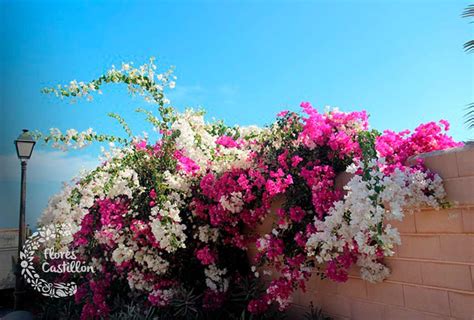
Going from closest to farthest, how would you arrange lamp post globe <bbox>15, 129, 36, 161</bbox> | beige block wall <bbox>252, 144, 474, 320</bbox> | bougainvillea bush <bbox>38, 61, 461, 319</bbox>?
1. beige block wall <bbox>252, 144, 474, 320</bbox>
2. bougainvillea bush <bbox>38, 61, 461, 319</bbox>
3. lamp post globe <bbox>15, 129, 36, 161</bbox>

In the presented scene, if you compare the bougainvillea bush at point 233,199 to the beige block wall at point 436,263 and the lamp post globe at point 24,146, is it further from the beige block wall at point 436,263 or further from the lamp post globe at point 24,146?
the lamp post globe at point 24,146

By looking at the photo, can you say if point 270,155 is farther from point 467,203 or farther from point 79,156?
point 79,156

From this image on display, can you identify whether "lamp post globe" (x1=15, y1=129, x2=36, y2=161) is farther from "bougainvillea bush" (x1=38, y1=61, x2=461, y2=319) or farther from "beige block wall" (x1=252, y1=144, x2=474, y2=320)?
"beige block wall" (x1=252, y1=144, x2=474, y2=320)

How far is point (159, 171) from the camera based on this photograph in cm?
361

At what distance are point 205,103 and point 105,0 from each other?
1660mm

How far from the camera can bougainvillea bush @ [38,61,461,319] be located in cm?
224

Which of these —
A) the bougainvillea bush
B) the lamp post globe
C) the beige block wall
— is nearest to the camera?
the beige block wall

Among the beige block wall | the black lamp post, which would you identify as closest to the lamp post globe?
the black lamp post

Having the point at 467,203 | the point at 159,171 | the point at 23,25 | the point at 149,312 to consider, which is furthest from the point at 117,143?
the point at 467,203

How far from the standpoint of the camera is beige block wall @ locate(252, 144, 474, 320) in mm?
1999

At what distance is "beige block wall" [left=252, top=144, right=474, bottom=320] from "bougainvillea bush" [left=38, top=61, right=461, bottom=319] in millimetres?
79

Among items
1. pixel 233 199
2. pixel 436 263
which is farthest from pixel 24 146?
pixel 436 263

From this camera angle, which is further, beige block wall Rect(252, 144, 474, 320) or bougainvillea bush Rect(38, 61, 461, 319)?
bougainvillea bush Rect(38, 61, 461, 319)

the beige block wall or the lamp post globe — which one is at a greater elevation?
the lamp post globe
